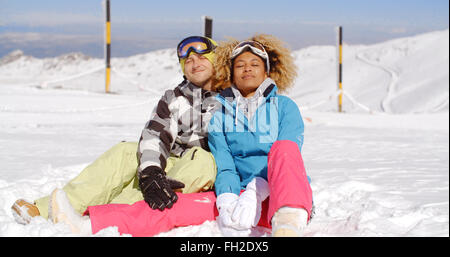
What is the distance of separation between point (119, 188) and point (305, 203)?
1134 mm

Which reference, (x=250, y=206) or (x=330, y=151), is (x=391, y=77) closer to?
(x=330, y=151)

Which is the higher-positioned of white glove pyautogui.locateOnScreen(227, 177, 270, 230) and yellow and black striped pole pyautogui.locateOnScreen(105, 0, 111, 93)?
yellow and black striped pole pyautogui.locateOnScreen(105, 0, 111, 93)

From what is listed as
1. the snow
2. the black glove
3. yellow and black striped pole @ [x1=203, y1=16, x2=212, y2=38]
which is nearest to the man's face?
the snow

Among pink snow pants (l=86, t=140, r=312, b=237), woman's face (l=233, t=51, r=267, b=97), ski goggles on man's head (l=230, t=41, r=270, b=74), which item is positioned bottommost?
pink snow pants (l=86, t=140, r=312, b=237)

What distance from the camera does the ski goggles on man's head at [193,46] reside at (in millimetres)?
2779

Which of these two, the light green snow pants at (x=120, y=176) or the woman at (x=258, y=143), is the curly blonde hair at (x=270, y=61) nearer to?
the woman at (x=258, y=143)

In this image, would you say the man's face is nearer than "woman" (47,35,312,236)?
No

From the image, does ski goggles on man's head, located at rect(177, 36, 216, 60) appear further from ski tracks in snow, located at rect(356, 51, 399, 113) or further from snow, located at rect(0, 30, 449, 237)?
Result: ski tracks in snow, located at rect(356, 51, 399, 113)

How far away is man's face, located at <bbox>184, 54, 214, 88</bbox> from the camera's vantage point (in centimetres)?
273

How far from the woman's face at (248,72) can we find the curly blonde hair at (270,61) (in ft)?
0.46

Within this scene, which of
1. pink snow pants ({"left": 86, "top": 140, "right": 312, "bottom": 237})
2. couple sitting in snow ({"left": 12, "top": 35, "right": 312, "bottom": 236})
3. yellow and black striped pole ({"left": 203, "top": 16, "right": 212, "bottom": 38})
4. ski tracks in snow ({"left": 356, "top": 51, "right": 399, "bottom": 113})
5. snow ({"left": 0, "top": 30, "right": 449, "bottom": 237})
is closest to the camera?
pink snow pants ({"left": 86, "top": 140, "right": 312, "bottom": 237})

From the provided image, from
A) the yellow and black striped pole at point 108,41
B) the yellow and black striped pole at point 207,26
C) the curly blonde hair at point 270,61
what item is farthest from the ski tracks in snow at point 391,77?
the curly blonde hair at point 270,61

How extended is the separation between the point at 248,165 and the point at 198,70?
769mm
